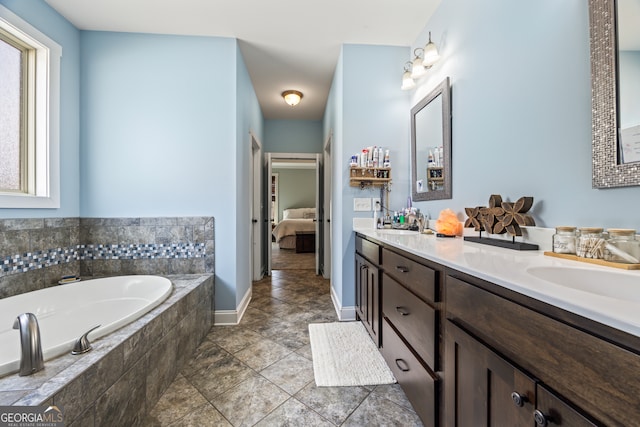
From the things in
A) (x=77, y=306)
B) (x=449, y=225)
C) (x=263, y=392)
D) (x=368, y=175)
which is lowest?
(x=263, y=392)

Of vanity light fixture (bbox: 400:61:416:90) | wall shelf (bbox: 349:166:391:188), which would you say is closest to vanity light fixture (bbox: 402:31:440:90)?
vanity light fixture (bbox: 400:61:416:90)

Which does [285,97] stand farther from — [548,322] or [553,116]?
[548,322]

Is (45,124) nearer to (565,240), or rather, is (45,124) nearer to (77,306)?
(77,306)

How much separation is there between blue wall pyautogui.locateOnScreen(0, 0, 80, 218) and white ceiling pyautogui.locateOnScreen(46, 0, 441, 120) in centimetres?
10

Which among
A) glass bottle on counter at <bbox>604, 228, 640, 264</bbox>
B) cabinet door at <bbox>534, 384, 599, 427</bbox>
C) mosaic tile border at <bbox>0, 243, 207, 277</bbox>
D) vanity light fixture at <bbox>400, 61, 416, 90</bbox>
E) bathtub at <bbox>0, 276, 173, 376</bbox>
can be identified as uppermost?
vanity light fixture at <bbox>400, 61, 416, 90</bbox>

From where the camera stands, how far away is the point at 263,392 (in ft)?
4.92

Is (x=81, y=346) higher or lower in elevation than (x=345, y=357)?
higher

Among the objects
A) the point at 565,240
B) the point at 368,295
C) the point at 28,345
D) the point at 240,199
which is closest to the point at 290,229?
the point at 240,199

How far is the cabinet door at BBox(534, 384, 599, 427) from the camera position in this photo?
0.50 m

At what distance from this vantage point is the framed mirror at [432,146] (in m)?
1.92

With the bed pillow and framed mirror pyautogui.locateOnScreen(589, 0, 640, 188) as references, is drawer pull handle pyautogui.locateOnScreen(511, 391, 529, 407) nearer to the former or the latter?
framed mirror pyautogui.locateOnScreen(589, 0, 640, 188)

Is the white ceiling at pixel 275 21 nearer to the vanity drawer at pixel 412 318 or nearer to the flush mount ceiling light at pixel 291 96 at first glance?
the flush mount ceiling light at pixel 291 96

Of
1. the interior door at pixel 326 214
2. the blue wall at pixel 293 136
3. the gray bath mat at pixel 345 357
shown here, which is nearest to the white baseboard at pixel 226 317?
the gray bath mat at pixel 345 357

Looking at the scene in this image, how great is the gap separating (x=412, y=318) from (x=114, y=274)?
2486 millimetres
